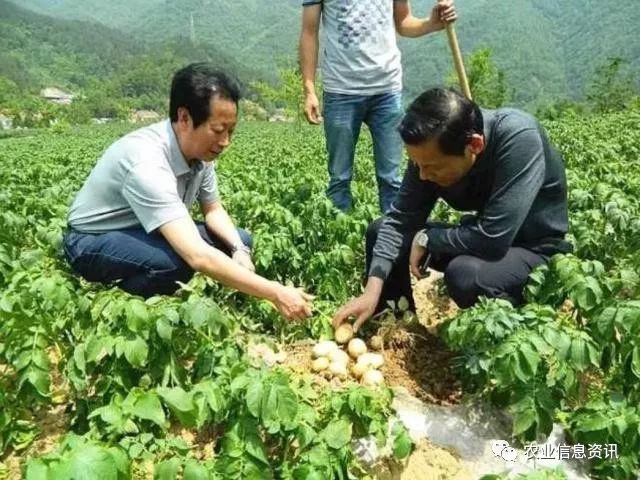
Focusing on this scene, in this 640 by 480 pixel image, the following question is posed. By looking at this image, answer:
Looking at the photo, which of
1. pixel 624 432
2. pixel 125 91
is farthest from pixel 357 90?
pixel 125 91

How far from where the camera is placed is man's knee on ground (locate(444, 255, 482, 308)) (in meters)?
3.24

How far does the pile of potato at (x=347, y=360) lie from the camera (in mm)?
3113

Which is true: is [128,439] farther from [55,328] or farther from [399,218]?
[399,218]

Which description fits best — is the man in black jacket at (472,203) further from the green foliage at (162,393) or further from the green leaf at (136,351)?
the green leaf at (136,351)

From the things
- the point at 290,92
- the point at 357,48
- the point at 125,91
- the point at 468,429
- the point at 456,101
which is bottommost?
the point at 125,91

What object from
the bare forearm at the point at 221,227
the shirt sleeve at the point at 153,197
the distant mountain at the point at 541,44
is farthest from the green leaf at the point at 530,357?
the distant mountain at the point at 541,44

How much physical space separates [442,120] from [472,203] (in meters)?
0.69

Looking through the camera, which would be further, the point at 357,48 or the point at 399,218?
the point at 357,48

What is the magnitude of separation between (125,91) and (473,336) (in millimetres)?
112701

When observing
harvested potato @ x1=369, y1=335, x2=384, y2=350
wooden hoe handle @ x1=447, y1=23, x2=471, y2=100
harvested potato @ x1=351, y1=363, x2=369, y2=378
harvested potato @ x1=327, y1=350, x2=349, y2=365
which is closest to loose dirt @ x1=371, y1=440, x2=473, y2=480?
harvested potato @ x1=351, y1=363, x2=369, y2=378

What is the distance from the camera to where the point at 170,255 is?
11.4 feet

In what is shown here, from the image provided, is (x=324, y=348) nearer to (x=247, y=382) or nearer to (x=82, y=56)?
(x=247, y=382)

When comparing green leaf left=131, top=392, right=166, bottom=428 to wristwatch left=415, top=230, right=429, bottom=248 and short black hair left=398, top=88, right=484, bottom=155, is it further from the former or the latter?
wristwatch left=415, top=230, right=429, bottom=248

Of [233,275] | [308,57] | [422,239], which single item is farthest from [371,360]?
[308,57]
